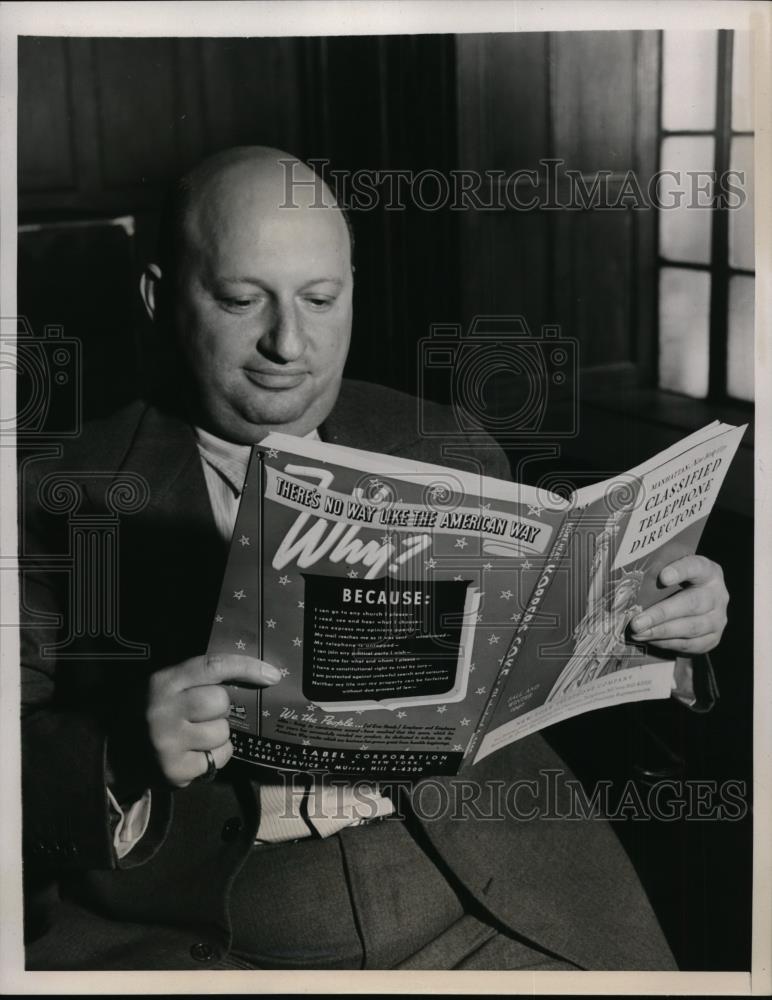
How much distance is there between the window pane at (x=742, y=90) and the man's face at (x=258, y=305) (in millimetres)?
457

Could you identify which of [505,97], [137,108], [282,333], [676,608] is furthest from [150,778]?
[505,97]

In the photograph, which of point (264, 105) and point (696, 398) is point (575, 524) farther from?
point (264, 105)

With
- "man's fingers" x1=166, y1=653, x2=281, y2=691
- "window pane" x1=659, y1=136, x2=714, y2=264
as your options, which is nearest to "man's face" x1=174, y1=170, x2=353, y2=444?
"man's fingers" x1=166, y1=653, x2=281, y2=691

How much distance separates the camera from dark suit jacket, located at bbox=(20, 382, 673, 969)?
3.46ft

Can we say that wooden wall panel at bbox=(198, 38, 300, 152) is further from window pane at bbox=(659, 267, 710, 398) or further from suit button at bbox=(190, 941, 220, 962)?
suit button at bbox=(190, 941, 220, 962)

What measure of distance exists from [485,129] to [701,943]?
0.99 metres

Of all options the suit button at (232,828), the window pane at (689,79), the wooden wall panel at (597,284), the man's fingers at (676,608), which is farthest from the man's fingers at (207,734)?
the window pane at (689,79)

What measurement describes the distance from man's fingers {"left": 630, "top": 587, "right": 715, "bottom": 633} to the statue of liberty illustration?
0.01 meters

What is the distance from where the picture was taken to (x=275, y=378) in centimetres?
105

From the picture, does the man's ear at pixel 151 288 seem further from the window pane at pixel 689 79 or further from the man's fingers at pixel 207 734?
the window pane at pixel 689 79

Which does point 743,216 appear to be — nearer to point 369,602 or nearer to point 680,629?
point 680,629

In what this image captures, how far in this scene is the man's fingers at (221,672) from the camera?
37.7 inches

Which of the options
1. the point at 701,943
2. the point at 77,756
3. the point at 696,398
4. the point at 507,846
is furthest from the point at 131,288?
the point at 701,943

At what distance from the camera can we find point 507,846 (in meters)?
1.11
